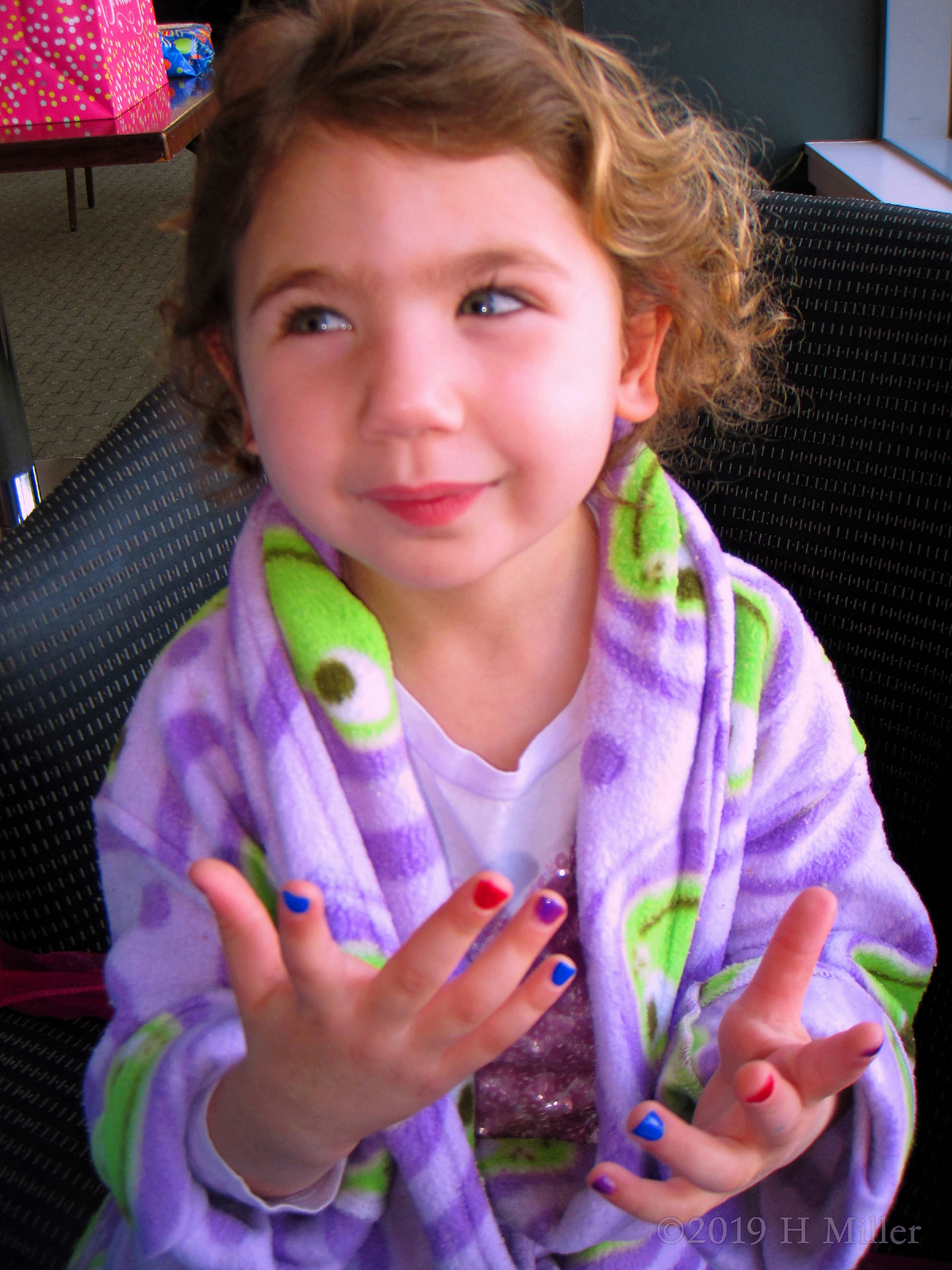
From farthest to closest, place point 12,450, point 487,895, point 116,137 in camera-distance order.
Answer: point 12,450 < point 116,137 < point 487,895

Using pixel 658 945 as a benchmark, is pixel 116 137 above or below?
above

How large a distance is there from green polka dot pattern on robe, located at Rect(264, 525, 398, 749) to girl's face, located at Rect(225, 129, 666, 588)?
0.10m

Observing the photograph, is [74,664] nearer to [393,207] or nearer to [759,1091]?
[393,207]

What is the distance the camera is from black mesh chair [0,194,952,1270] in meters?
0.90

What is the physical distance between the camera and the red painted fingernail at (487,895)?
49 cm

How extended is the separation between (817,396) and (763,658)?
11.9 inches

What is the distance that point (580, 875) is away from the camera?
2.48 ft

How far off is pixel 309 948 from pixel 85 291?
12.6 ft

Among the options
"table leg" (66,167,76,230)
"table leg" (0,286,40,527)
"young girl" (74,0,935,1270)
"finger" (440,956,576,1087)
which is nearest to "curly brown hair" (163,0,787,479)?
"young girl" (74,0,935,1270)

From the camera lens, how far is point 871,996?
2.48 ft

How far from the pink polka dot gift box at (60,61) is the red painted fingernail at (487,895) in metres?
1.58

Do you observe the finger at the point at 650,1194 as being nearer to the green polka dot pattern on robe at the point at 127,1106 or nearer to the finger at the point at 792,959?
the finger at the point at 792,959

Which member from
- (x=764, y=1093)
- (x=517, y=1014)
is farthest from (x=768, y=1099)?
(x=517, y=1014)

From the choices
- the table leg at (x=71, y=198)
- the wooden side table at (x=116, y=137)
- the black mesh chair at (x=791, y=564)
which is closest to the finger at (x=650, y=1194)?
the black mesh chair at (x=791, y=564)
